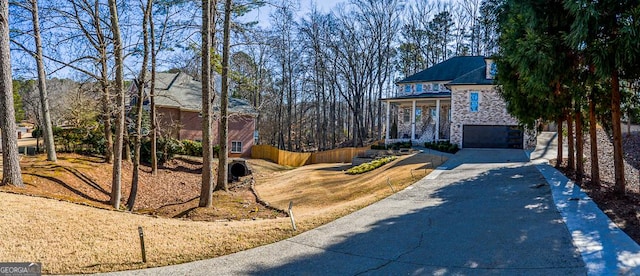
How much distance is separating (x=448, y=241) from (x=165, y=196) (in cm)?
1204

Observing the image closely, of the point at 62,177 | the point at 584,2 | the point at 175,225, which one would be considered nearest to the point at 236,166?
the point at 62,177

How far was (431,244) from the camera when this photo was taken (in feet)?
20.3

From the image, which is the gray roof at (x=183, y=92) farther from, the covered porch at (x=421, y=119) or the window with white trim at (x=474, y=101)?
the window with white trim at (x=474, y=101)

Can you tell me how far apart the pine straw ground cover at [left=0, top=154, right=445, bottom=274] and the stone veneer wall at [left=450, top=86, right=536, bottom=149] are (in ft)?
32.9

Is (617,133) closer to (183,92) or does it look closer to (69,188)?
(69,188)

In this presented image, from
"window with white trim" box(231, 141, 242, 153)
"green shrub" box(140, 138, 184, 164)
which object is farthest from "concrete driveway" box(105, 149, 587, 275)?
"window with white trim" box(231, 141, 242, 153)

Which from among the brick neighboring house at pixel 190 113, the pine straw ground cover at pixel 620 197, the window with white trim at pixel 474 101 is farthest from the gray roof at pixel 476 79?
the brick neighboring house at pixel 190 113

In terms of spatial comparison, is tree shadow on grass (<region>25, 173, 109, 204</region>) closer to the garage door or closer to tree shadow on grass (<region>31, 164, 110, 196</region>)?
tree shadow on grass (<region>31, 164, 110, 196</region>)

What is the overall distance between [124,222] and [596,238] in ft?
27.2

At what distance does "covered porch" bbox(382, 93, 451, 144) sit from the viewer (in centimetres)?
2617

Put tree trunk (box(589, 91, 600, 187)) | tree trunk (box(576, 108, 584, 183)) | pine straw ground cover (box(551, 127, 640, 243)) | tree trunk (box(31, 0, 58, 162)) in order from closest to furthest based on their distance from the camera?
pine straw ground cover (box(551, 127, 640, 243)) < tree trunk (box(589, 91, 600, 187)) < tree trunk (box(576, 108, 584, 183)) < tree trunk (box(31, 0, 58, 162))

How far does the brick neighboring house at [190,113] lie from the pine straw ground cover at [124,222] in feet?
34.2

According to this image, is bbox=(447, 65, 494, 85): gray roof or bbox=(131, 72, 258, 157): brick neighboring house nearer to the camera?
bbox=(447, 65, 494, 85): gray roof

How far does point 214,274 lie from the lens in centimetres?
529
